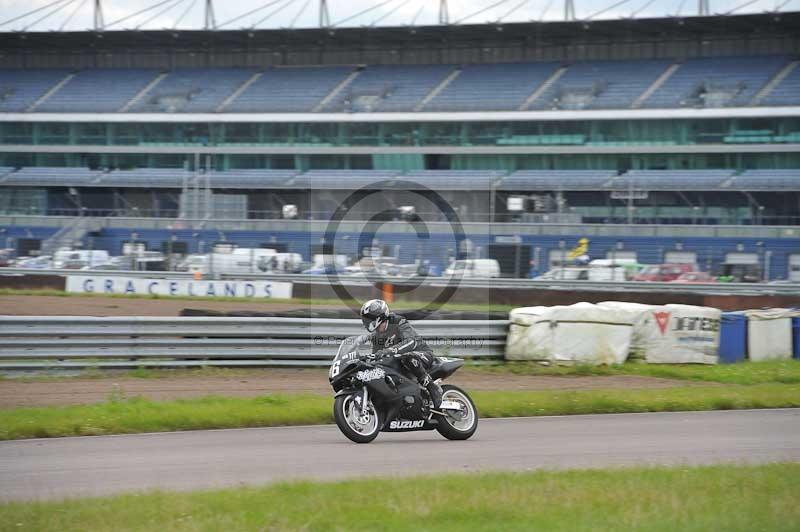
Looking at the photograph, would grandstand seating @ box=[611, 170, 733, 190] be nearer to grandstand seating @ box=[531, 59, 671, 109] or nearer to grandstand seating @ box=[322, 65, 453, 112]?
grandstand seating @ box=[531, 59, 671, 109]

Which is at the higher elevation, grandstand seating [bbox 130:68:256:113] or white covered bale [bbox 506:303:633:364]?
grandstand seating [bbox 130:68:256:113]

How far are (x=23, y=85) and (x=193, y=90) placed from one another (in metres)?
11.0

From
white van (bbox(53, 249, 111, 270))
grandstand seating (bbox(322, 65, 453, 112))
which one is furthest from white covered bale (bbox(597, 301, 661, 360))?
grandstand seating (bbox(322, 65, 453, 112))

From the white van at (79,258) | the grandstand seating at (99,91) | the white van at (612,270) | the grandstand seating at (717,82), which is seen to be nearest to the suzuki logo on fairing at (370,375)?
the white van at (612,270)

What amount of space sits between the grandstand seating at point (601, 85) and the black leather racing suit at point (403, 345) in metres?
42.3

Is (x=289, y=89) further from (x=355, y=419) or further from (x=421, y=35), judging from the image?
(x=355, y=419)

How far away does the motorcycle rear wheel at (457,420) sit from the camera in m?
10.7

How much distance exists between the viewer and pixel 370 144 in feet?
176

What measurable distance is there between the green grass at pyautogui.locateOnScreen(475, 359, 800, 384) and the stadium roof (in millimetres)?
36665

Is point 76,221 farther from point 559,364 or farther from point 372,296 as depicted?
point 559,364

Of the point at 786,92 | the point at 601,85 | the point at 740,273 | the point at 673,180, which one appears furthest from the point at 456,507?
the point at 601,85

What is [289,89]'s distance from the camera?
57562 millimetres

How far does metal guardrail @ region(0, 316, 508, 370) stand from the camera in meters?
15.7

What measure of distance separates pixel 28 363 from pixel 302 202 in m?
34.6
